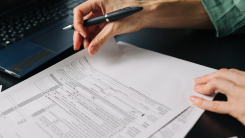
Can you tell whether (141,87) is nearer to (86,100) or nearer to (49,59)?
(86,100)

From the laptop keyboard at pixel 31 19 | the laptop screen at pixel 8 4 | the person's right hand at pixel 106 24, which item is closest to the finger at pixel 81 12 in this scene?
the person's right hand at pixel 106 24

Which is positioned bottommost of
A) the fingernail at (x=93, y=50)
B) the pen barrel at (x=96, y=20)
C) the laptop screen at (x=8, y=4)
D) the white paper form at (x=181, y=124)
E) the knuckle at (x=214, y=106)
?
the white paper form at (x=181, y=124)

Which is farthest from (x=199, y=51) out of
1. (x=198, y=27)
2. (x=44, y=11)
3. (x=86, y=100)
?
(x=44, y=11)

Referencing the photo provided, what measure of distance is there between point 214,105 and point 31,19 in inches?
28.7

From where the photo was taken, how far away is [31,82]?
504 millimetres

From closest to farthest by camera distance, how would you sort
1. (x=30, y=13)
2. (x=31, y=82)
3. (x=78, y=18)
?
(x=31, y=82)
(x=78, y=18)
(x=30, y=13)

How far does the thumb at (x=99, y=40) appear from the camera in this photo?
1.82ft

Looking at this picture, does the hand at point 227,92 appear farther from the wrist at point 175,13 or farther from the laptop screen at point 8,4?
the laptop screen at point 8,4

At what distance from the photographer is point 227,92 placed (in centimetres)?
40

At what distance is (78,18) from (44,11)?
0.98 feet

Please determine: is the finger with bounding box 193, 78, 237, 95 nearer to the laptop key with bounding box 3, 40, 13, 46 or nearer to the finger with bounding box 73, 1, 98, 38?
the finger with bounding box 73, 1, 98, 38

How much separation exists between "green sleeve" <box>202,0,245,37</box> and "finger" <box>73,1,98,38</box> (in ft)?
1.24

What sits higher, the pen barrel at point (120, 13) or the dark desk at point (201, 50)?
the pen barrel at point (120, 13)

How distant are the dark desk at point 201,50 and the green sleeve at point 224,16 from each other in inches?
1.2
